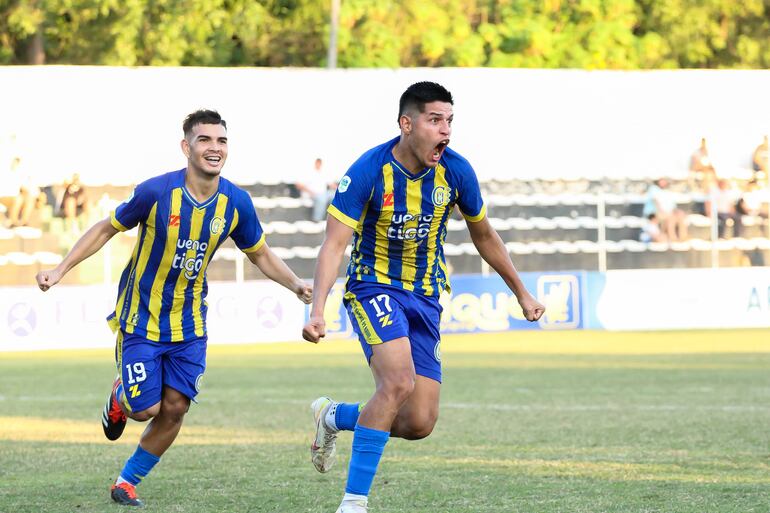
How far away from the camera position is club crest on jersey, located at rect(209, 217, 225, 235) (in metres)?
7.21

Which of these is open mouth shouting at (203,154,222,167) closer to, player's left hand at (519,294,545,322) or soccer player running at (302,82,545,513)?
soccer player running at (302,82,545,513)

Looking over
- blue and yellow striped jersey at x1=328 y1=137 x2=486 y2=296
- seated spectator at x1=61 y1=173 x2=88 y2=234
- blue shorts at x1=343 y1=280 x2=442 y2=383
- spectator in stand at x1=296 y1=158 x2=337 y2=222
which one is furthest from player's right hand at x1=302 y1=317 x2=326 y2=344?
spectator in stand at x1=296 y1=158 x2=337 y2=222

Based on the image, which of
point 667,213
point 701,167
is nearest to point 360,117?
point 667,213

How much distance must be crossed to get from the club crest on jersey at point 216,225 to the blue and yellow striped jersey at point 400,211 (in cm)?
75

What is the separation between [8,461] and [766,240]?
18920mm

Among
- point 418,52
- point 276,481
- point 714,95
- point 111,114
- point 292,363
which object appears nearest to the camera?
point 276,481

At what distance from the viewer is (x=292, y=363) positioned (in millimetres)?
16859

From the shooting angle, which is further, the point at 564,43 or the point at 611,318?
the point at 564,43

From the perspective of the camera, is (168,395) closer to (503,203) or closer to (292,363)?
(292,363)

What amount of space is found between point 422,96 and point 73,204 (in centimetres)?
1723

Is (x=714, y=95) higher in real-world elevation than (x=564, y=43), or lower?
lower

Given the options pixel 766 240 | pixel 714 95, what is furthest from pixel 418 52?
pixel 766 240

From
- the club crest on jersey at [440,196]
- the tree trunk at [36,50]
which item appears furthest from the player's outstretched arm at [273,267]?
the tree trunk at [36,50]

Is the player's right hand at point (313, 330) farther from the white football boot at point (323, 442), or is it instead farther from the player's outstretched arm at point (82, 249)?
the player's outstretched arm at point (82, 249)
